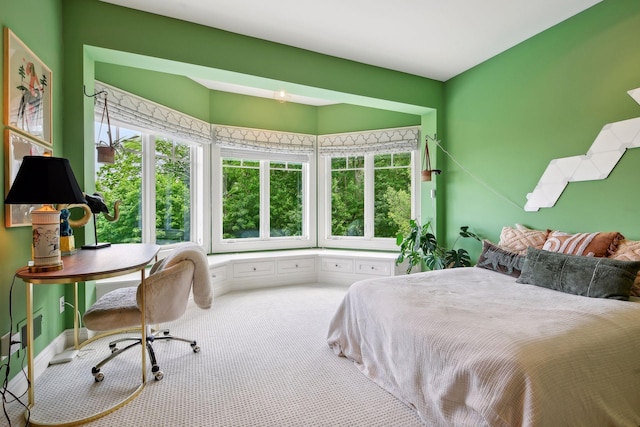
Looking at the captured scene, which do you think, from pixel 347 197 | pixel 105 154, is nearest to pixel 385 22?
pixel 347 197

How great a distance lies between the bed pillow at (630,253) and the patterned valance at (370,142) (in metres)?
2.61

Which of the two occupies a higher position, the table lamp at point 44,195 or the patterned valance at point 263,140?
the patterned valance at point 263,140

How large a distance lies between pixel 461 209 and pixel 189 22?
11.7ft

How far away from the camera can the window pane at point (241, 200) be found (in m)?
4.50

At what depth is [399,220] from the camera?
4621 mm

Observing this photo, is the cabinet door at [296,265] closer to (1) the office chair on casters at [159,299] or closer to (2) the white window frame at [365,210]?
(2) the white window frame at [365,210]

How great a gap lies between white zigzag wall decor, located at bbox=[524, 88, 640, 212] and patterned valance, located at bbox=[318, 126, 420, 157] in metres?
1.81

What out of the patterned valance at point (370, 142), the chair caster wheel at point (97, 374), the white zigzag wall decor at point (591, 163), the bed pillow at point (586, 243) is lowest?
the chair caster wheel at point (97, 374)

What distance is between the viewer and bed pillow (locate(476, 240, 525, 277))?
2.60 m

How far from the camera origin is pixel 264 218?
4.76 metres

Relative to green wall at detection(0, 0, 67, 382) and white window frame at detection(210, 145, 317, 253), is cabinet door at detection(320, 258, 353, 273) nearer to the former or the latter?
white window frame at detection(210, 145, 317, 253)

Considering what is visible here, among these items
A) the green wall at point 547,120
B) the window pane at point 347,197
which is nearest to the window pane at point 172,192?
the window pane at point 347,197

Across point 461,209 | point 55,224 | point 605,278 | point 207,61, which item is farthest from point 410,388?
point 207,61

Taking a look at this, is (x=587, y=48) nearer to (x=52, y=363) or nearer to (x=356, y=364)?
(x=356, y=364)
